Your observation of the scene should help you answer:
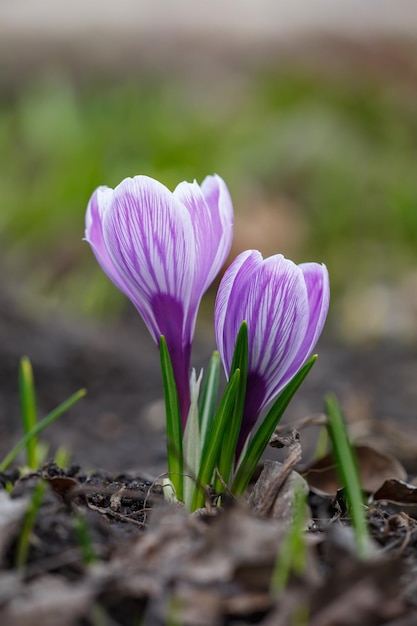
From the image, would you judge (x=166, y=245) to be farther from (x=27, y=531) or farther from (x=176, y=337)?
(x=27, y=531)

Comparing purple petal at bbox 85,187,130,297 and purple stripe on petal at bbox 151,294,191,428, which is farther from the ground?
purple petal at bbox 85,187,130,297

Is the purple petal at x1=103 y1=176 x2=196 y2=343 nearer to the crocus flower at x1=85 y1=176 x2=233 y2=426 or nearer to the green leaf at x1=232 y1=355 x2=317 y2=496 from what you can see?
the crocus flower at x1=85 y1=176 x2=233 y2=426

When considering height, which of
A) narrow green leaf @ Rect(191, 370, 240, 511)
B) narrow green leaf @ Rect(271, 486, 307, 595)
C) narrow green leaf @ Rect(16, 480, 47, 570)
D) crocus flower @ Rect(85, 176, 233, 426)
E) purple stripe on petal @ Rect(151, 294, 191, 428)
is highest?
crocus flower @ Rect(85, 176, 233, 426)

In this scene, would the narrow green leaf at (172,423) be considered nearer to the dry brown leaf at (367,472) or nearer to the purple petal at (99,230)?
the purple petal at (99,230)

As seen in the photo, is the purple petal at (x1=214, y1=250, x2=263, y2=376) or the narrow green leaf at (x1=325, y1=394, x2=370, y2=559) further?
the purple petal at (x1=214, y1=250, x2=263, y2=376)

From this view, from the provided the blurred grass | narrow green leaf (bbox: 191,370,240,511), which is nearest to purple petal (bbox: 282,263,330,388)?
narrow green leaf (bbox: 191,370,240,511)

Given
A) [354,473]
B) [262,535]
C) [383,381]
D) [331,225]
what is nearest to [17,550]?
[262,535]
